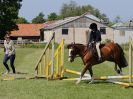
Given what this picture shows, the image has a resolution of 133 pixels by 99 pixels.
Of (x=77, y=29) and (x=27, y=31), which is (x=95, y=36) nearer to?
(x=77, y=29)

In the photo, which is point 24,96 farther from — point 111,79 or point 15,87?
point 111,79

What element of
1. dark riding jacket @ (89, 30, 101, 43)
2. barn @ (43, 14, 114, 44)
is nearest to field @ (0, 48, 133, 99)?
dark riding jacket @ (89, 30, 101, 43)

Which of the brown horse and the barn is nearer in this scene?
the brown horse

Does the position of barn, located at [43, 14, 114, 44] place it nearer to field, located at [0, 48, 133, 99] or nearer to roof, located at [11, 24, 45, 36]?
roof, located at [11, 24, 45, 36]

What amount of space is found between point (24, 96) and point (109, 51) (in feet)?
15.7

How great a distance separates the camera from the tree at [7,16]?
77.8m

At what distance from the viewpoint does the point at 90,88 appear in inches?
604

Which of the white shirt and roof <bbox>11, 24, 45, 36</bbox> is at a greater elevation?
the white shirt

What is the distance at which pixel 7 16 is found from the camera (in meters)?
78.6

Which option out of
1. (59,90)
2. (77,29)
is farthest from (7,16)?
(59,90)

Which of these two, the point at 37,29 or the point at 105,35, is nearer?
the point at 105,35

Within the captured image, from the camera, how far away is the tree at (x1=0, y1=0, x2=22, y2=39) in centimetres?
7775

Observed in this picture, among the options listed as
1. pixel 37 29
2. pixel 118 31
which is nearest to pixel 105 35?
pixel 118 31

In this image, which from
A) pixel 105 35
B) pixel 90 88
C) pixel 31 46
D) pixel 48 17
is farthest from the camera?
pixel 48 17
